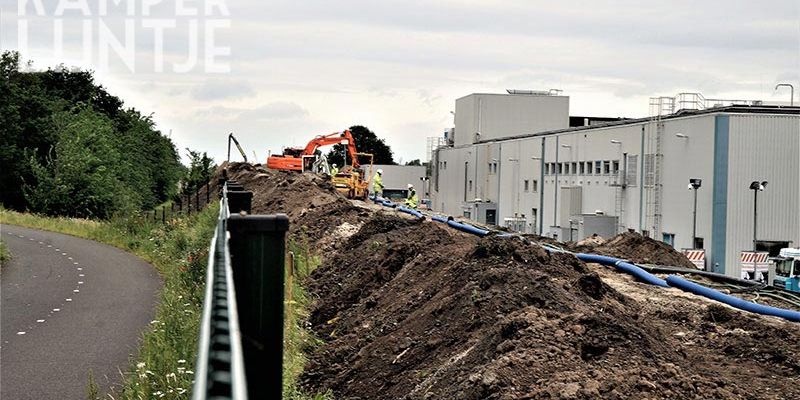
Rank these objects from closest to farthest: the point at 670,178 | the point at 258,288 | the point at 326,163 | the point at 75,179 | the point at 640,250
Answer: the point at 258,288, the point at 640,250, the point at 670,178, the point at 326,163, the point at 75,179

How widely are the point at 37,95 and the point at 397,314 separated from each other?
6649cm

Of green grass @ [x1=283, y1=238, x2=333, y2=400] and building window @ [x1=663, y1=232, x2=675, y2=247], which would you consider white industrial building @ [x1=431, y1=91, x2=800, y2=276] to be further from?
green grass @ [x1=283, y1=238, x2=333, y2=400]

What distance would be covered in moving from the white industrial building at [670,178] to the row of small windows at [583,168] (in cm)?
6

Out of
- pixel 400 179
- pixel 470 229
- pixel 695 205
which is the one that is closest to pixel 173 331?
pixel 470 229

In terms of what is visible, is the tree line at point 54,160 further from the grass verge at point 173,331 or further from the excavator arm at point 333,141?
the grass verge at point 173,331

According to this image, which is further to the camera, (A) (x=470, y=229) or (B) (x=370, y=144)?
(B) (x=370, y=144)

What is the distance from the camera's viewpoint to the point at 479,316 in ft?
30.8

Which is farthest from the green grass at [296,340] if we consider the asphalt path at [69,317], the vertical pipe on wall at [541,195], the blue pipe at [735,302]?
the vertical pipe on wall at [541,195]

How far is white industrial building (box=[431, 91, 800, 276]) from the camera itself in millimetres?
45906

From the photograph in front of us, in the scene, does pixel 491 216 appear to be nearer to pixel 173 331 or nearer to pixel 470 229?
pixel 470 229

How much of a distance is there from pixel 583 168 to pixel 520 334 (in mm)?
53161

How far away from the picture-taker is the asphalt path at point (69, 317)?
1400 cm

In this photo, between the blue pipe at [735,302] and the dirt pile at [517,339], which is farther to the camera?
the blue pipe at [735,302]

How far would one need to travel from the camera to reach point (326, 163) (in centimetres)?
5653
